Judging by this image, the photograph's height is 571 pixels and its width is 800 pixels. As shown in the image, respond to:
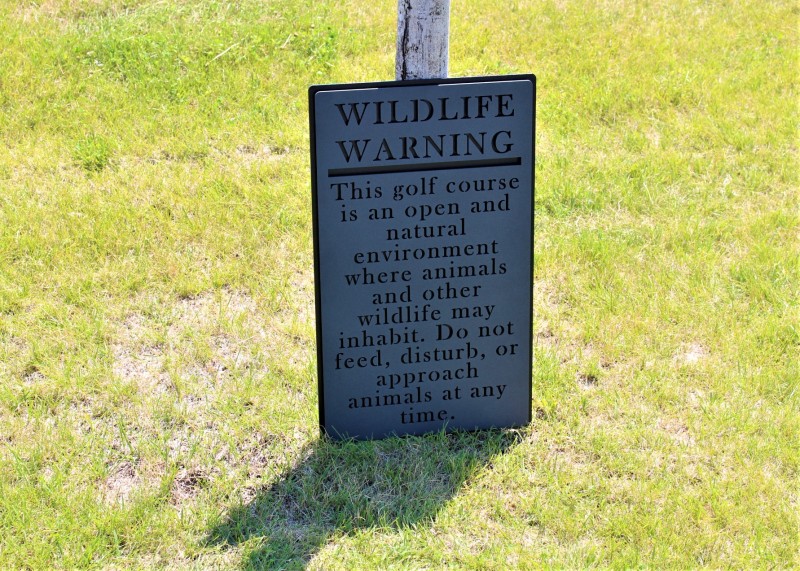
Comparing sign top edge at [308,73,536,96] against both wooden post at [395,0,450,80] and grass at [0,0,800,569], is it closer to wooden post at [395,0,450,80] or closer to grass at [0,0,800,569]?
wooden post at [395,0,450,80]

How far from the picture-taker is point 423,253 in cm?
382

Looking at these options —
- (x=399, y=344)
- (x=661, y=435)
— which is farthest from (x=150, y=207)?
(x=661, y=435)

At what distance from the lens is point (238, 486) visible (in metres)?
3.76

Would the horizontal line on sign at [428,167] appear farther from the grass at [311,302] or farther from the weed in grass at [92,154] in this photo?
the weed in grass at [92,154]

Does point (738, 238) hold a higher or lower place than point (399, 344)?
higher

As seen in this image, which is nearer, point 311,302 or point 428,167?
point 428,167

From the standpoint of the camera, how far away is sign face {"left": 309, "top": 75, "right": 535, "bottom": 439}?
142 inches

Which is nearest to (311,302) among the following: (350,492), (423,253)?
(423,253)

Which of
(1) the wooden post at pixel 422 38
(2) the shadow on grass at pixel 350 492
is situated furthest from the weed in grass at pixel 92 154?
(2) the shadow on grass at pixel 350 492

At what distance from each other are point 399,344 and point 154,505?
1.07 m

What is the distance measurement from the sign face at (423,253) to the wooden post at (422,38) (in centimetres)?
31

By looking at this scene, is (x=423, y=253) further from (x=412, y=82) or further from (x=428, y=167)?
(x=412, y=82)

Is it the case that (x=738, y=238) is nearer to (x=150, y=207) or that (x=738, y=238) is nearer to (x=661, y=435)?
(x=661, y=435)

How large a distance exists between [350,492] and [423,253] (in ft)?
3.03
